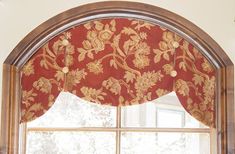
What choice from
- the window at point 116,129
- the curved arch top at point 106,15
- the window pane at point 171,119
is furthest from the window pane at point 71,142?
the curved arch top at point 106,15

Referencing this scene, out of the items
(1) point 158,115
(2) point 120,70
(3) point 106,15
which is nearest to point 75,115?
(2) point 120,70

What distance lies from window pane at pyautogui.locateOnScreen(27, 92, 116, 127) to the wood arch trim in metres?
0.21

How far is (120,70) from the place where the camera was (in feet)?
7.94

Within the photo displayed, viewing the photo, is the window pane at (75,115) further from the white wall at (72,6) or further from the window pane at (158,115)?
the white wall at (72,6)

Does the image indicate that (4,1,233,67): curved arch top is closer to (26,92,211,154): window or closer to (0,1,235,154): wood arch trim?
(0,1,235,154): wood arch trim

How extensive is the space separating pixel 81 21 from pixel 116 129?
2.32ft

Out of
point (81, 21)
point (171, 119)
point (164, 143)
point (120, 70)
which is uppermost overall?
point (81, 21)

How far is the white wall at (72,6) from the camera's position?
95.5 inches

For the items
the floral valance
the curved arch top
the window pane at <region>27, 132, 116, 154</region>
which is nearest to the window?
the window pane at <region>27, 132, 116, 154</region>

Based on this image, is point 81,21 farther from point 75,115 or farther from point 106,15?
point 75,115

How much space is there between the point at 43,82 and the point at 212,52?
1.04 metres

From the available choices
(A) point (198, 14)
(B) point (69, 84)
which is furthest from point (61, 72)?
(A) point (198, 14)

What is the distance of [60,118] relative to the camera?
2.53m

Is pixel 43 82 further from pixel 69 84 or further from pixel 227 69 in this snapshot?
pixel 227 69
